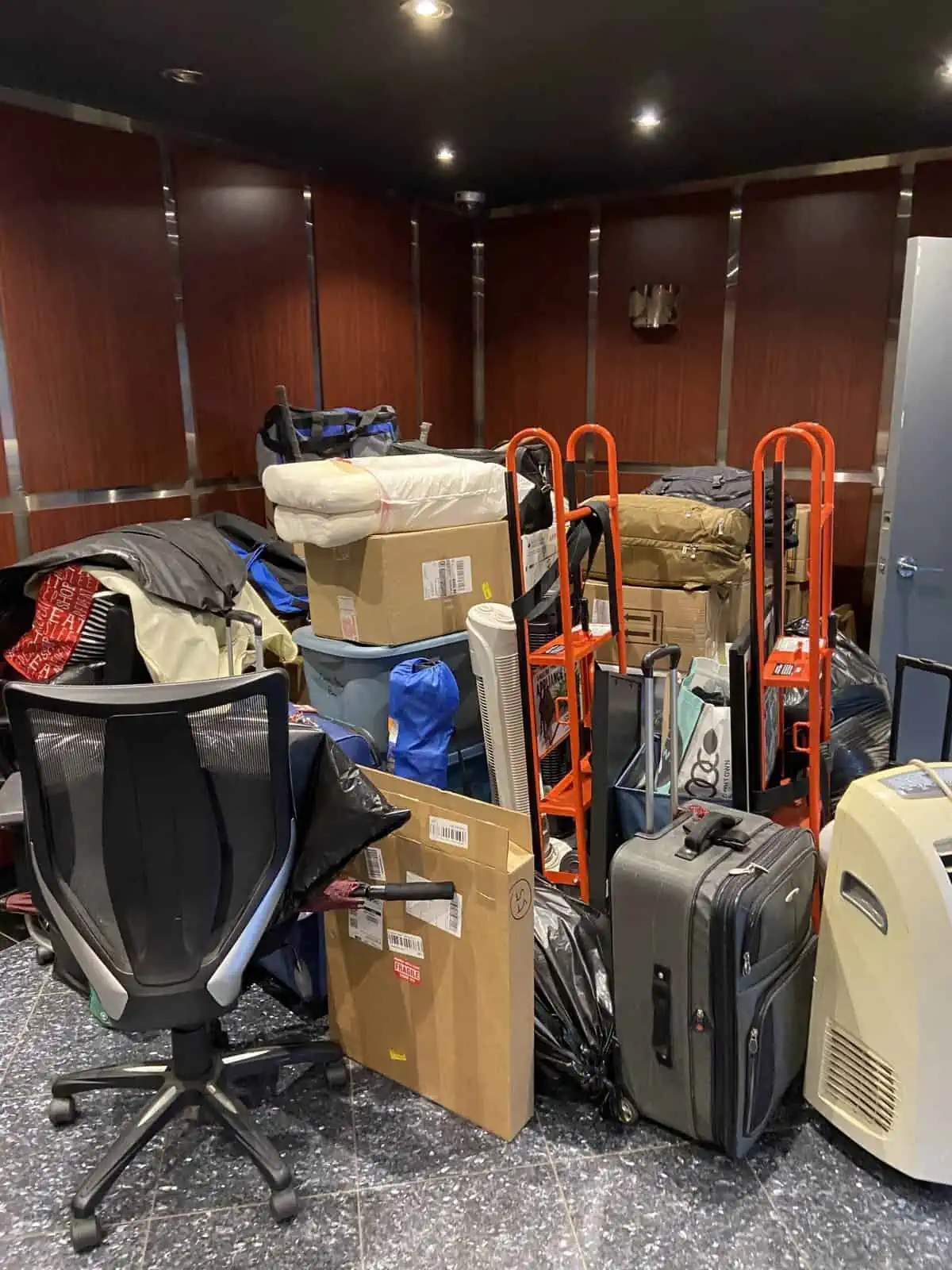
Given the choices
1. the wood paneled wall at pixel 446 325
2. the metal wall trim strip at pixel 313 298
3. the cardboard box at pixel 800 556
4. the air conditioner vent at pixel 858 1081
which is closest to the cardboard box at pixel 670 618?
the cardboard box at pixel 800 556

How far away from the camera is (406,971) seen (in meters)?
1.85

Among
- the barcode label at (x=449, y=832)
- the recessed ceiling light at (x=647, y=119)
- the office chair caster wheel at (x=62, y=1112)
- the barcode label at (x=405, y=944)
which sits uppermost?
the recessed ceiling light at (x=647, y=119)

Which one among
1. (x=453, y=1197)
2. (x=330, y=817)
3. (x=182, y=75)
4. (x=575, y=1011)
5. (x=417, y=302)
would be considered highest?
(x=182, y=75)

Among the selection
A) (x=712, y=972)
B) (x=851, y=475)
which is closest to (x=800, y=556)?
(x=851, y=475)

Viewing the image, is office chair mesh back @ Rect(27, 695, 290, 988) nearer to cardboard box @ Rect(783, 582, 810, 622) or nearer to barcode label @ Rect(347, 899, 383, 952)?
barcode label @ Rect(347, 899, 383, 952)

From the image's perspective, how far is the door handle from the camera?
330 cm

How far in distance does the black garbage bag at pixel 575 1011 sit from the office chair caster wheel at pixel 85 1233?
88cm

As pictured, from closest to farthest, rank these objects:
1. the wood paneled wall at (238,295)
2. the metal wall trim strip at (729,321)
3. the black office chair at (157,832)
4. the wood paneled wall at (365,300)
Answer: the black office chair at (157,832) → the wood paneled wall at (238,295) → the wood paneled wall at (365,300) → the metal wall trim strip at (729,321)

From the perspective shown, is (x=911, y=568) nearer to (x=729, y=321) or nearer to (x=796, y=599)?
(x=796, y=599)

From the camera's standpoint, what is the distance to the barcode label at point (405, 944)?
1.83 metres

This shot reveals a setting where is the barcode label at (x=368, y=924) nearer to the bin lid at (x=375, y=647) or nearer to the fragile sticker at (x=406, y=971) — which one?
the fragile sticker at (x=406, y=971)

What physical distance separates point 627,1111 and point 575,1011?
212 millimetres

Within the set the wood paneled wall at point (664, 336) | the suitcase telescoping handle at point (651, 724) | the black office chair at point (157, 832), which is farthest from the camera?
the wood paneled wall at point (664, 336)

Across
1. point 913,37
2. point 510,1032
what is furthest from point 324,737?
point 913,37
